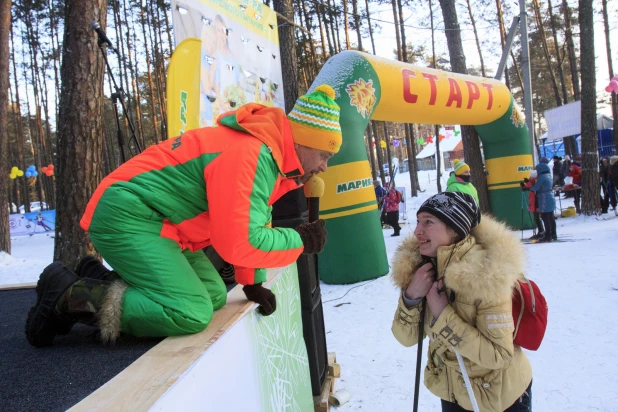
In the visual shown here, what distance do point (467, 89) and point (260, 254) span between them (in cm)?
783

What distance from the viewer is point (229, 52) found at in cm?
402

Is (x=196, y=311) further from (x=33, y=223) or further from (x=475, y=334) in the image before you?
(x=33, y=223)

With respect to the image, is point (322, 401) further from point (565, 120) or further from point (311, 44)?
point (311, 44)

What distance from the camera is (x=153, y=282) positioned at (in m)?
1.73

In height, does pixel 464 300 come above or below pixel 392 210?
above

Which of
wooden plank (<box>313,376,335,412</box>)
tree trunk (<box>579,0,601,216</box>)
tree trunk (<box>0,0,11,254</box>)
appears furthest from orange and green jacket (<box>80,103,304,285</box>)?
tree trunk (<box>579,0,601,216</box>)

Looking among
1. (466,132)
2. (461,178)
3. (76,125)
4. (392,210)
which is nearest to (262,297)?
(76,125)

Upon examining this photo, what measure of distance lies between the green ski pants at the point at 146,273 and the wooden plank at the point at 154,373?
0.30ft

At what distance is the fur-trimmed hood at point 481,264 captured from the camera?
147 cm

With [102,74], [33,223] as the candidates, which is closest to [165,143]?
[102,74]

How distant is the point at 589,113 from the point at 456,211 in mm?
11570

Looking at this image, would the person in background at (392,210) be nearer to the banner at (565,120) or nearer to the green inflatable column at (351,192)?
the green inflatable column at (351,192)

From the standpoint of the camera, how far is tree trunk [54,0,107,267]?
14.1 ft

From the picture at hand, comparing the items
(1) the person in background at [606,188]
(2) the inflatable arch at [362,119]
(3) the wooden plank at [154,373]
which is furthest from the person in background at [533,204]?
(3) the wooden plank at [154,373]
